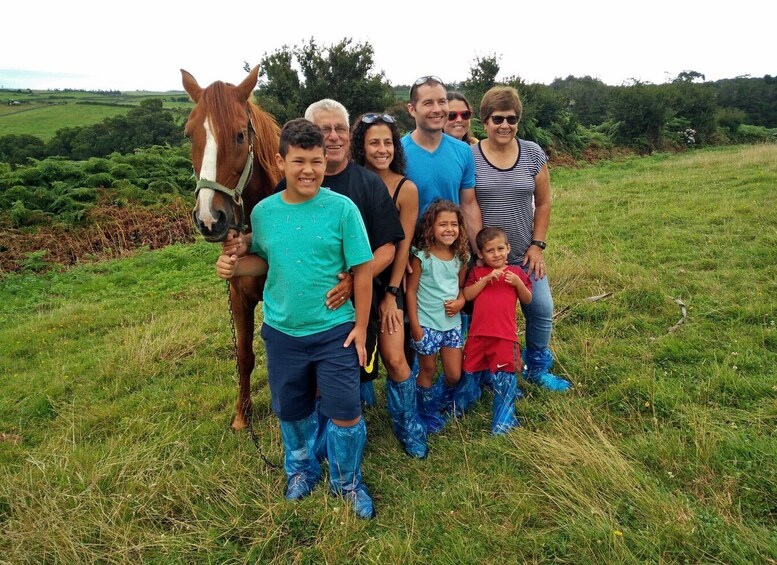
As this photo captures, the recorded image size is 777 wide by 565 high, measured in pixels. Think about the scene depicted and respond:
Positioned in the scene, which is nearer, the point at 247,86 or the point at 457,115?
the point at 247,86

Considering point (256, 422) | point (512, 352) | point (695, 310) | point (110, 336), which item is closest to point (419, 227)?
point (512, 352)

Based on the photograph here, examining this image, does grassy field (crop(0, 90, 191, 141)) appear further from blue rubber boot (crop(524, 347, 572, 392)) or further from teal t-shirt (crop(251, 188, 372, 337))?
blue rubber boot (crop(524, 347, 572, 392))

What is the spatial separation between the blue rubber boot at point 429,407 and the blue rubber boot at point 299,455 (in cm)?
92

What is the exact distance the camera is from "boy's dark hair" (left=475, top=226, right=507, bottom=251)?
3.27 meters

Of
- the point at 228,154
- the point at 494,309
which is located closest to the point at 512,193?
the point at 494,309

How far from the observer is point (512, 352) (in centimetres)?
324

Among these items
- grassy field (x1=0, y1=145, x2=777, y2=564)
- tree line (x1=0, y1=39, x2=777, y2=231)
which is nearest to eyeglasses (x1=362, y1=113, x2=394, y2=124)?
grassy field (x1=0, y1=145, x2=777, y2=564)

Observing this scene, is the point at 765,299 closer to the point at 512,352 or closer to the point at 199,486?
the point at 512,352

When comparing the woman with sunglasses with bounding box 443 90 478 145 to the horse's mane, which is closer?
the horse's mane

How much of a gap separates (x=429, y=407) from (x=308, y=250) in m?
1.67

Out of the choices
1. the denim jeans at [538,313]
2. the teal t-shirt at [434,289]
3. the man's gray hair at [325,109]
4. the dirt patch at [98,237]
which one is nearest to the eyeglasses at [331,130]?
the man's gray hair at [325,109]

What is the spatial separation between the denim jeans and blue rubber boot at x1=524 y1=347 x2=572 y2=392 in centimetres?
6

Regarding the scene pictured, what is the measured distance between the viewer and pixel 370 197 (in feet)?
8.82

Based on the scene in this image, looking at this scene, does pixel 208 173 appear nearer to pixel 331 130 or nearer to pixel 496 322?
pixel 331 130
